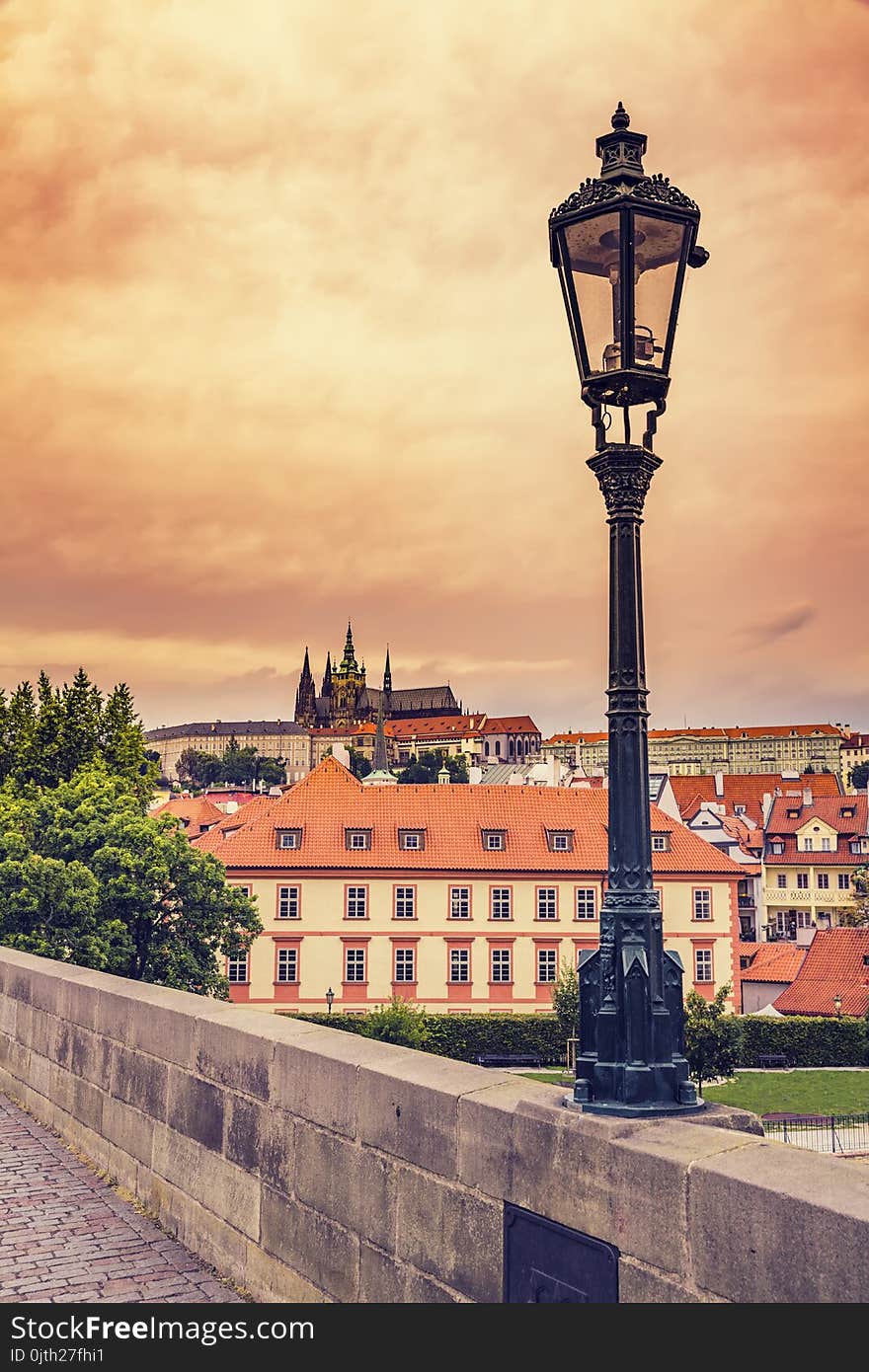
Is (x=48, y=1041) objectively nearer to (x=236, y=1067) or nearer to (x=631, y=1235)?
(x=236, y=1067)

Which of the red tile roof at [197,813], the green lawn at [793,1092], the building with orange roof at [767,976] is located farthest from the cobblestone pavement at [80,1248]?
the red tile roof at [197,813]

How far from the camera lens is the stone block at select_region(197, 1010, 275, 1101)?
526 cm

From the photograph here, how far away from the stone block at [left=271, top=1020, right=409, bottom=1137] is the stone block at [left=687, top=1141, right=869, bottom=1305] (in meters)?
1.90

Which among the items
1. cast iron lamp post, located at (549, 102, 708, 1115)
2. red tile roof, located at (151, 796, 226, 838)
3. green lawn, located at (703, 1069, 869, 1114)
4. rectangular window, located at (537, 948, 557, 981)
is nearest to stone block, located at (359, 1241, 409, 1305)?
cast iron lamp post, located at (549, 102, 708, 1115)

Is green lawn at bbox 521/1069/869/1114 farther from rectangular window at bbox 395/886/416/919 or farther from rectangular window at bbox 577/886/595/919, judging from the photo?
rectangular window at bbox 395/886/416/919

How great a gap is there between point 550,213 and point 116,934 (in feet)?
105

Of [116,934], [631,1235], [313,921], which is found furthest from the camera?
[313,921]

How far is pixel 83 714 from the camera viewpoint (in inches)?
1756

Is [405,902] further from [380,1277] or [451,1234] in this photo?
[451,1234]

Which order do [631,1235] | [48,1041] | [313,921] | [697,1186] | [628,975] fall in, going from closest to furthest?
[697,1186] < [631,1235] < [628,975] < [48,1041] < [313,921]

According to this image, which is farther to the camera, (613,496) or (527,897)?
(527,897)

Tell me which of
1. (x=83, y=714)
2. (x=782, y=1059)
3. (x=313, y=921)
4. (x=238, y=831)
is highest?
(x=83, y=714)

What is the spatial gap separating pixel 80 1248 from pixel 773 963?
2255 inches
